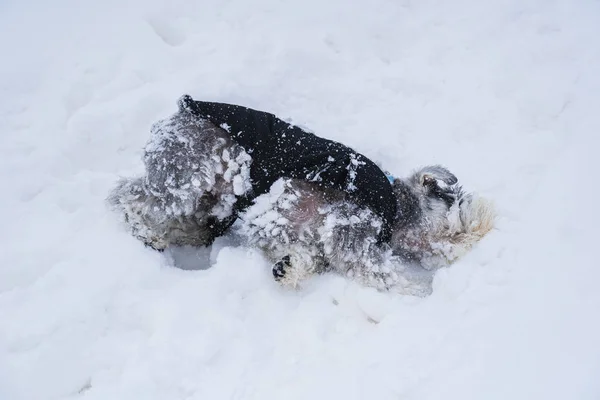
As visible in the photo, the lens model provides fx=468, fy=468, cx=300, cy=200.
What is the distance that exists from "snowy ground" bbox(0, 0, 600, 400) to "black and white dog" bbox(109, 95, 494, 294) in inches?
8.4

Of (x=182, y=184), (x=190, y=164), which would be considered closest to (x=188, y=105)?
(x=190, y=164)

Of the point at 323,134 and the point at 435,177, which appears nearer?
the point at 435,177

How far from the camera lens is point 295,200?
403 cm

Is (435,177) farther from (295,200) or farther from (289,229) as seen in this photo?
(289,229)

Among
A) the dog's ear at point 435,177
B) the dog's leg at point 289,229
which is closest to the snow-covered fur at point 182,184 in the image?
the dog's leg at point 289,229

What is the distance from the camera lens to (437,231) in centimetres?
402

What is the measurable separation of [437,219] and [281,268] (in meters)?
1.40

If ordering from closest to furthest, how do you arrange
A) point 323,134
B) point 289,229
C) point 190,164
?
point 190,164
point 289,229
point 323,134

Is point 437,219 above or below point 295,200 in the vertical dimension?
above

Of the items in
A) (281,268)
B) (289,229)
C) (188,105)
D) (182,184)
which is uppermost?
(188,105)

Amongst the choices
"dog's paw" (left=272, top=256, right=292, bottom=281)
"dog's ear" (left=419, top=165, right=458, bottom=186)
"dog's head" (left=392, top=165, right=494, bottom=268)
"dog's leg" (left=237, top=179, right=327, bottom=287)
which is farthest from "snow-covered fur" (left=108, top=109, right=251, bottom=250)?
"dog's ear" (left=419, top=165, right=458, bottom=186)

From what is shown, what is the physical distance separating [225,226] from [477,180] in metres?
2.53

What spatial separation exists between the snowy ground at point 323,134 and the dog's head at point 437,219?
219 millimetres

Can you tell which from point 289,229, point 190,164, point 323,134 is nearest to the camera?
point 190,164
